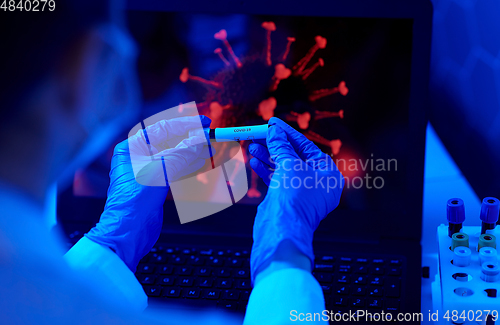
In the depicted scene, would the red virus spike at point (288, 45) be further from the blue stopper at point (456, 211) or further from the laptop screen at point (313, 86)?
the blue stopper at point (456, 211)

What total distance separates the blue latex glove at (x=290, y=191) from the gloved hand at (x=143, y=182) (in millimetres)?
125

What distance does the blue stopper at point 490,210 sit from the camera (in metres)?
0.61

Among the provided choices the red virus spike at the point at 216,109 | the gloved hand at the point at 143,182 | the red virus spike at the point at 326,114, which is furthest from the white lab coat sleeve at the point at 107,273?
the red virus spike at the point at 326,114

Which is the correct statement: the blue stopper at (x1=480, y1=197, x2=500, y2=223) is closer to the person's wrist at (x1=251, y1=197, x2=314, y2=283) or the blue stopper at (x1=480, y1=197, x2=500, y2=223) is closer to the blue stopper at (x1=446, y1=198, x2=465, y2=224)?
the blue stopper at (x1=446, y1=198, x2=465, y2=224)

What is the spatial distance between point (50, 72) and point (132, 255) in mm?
404

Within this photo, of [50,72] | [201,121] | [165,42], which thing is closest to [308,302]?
[201,121]

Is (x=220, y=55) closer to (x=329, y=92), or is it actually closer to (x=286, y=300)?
(x=329, y=92)

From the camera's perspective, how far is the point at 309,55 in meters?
0.76

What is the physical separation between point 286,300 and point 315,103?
1.24 ft

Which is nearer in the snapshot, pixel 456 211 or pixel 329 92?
pixel 456 211

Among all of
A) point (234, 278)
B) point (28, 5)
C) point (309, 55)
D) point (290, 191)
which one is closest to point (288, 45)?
point (309, 55)

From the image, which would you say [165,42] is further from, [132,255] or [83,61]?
[132,255]

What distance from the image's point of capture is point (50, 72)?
2.79 feet

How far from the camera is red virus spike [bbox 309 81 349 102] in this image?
2.48 ft
